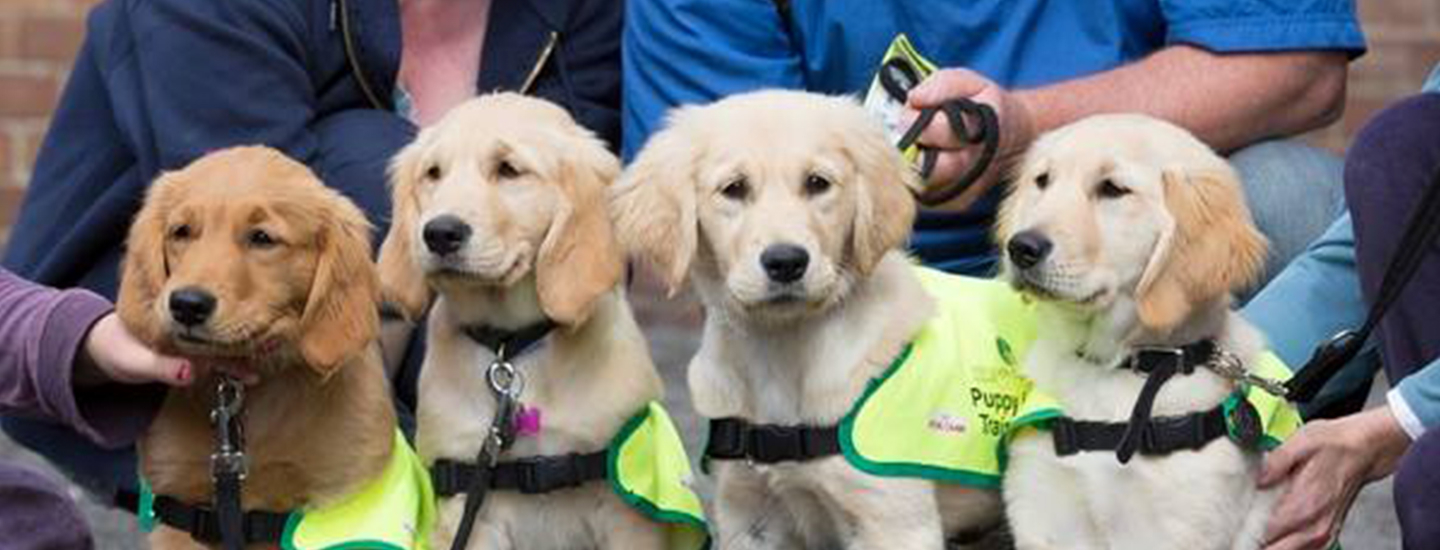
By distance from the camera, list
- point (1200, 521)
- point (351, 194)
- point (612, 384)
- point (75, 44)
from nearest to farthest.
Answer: point (1200, 521) < point (612, 384) < point (351, 194) < point (75, 44)

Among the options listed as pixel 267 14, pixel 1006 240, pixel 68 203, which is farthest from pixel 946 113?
pixel 68 203

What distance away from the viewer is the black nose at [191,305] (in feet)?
12.2

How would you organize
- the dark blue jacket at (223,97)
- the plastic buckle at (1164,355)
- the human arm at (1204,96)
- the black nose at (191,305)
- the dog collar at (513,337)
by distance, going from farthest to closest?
1. the dark blue jacket at (223,97)
2. the human arm at (1204,96)
3. the dog collar at (513,337)
4. the plastic buckle at (1164,355)
5. the black nose at (191,305)

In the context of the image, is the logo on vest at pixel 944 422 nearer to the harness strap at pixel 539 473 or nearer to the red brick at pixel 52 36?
the harness strap at pixel 539 473

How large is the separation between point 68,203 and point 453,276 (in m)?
1.00

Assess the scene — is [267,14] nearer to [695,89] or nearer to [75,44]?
[695,89]

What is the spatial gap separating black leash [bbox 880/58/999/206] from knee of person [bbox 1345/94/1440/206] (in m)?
0.51

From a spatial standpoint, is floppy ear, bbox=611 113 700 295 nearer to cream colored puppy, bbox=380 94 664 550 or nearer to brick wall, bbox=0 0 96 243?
cream colored puppy, bbox=380 94 664 550

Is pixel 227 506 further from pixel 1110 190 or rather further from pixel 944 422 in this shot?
pixel 1110 190

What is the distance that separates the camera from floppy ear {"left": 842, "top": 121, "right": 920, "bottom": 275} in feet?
13.0

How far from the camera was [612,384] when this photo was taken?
4.16 meters

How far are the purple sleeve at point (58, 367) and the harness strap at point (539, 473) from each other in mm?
431

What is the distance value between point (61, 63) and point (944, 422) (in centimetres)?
395

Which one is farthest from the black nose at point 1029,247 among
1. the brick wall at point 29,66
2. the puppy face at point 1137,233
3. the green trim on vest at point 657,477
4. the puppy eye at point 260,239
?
the brick wall at point 29,66
